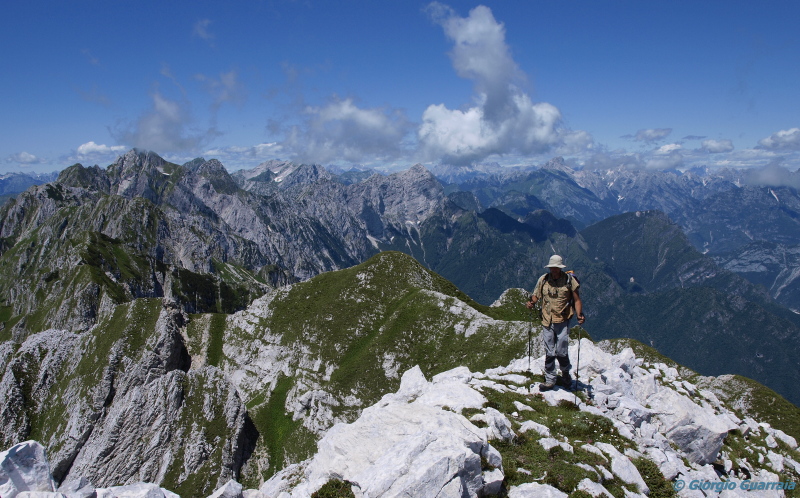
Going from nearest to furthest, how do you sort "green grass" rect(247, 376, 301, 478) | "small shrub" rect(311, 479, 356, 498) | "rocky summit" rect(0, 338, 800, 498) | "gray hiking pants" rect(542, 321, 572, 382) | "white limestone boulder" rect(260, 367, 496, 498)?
1. "white limestone boulder" rect(260, 367, 496, 498)
2. "rocky summit" rect(0, 338, 800, 498)
3. "small shrub" rect(311, 479, 356, 498)
4. "gray hiking pants" rect(542, 321, 572, 382)
5. "green grass" rect(247, 376, 301, 478)

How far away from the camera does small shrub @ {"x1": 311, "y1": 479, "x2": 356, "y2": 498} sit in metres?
14.6

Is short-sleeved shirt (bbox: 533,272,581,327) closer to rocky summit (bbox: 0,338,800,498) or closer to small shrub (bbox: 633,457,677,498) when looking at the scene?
rocky summit (bbox: 0,338,800,498)

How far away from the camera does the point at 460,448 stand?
551 inches

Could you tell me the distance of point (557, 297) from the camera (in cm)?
2252

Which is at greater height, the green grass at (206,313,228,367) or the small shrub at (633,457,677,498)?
the small shrub at (633,457,677,498)

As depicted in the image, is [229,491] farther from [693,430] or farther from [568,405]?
[693,430]

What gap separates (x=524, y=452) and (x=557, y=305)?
8.58m

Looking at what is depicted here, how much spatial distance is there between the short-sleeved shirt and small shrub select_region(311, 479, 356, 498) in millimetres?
13851

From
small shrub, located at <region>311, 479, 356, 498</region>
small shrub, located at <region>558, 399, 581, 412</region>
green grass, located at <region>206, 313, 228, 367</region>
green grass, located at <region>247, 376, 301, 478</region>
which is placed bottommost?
green grass, located at <region>247, 376, 301, 478</region>

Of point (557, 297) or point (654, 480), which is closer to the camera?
point (654, 480)

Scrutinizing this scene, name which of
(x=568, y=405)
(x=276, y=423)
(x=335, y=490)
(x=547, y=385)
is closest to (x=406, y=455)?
(x=335, y=490)

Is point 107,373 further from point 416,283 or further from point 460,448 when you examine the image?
point 460,448

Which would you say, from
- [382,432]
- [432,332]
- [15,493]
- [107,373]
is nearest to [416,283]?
[432,332]

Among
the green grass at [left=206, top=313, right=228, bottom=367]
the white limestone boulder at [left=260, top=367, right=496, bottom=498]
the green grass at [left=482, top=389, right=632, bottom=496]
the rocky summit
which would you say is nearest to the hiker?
the rocky summit
